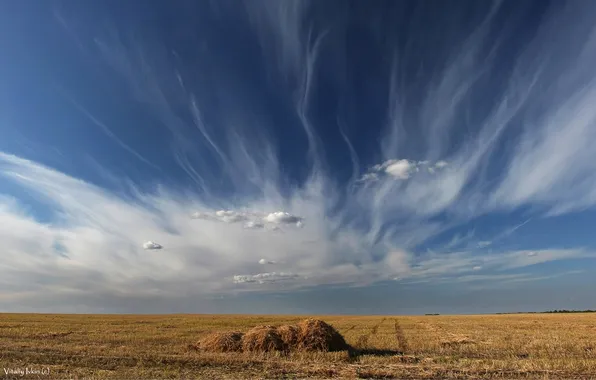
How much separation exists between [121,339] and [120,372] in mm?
17694

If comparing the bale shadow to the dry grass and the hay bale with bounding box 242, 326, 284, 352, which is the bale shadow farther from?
the dry grass

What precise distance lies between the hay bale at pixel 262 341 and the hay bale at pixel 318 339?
1.34 m

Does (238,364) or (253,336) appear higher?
(253,336)

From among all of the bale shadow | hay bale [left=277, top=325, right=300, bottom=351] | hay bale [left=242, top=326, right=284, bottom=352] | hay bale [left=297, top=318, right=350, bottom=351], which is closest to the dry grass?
hay bale [left=242, top=326, right=284, bottom=352]

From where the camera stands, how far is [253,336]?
25125mm

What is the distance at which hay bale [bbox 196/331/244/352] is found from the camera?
24.3 meters

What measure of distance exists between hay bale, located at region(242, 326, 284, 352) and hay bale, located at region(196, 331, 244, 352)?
43cm

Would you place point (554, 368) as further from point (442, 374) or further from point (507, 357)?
point (442, 374)

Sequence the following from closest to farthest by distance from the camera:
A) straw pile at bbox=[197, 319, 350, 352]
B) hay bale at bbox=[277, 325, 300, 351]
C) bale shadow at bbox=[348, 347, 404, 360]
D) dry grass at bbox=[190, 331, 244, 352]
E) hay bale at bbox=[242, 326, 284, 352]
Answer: bale shadow at bbox=[348, 347, 404, 360], hay bale at bbox=[242, 326, 284, 352], straw pile at bbox=[197, 319, 350, 352], dry grass at bbox=[190, 331, 244, 352], hay bale at bbox=[277, 325, 300, 351]

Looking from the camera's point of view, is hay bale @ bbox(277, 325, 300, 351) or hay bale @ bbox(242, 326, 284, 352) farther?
hay bale @ bbox(277, 325, 300, 351)

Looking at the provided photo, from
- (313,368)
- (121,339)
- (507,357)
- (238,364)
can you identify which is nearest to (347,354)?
(313,368)

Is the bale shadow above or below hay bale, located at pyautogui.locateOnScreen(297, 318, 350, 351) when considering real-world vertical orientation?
below

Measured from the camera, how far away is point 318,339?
24625 millimetres

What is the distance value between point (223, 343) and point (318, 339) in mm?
5739
